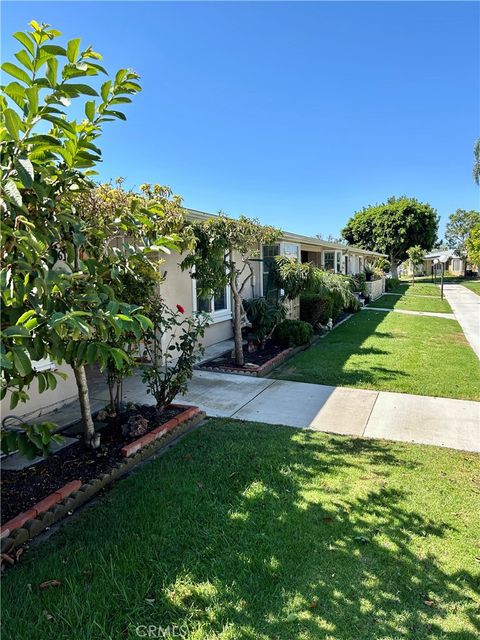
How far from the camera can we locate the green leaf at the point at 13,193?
5.92 ft

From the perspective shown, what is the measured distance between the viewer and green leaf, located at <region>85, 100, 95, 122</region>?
2320 mm

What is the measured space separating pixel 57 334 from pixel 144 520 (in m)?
1.92

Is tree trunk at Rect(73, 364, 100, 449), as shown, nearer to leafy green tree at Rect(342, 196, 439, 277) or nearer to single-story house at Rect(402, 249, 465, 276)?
leafy green tree at Rect(342, 196, 439, 277)

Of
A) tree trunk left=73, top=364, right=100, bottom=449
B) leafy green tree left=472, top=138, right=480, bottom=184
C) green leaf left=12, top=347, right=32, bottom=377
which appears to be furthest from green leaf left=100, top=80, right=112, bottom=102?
leafy green tree left=472, top=138, right=480, bottom=184

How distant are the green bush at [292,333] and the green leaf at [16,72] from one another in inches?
332

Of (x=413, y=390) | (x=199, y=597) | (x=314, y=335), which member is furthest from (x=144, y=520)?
(x=314, y=335)

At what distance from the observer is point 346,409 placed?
594cm

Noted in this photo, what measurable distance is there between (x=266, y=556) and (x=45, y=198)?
9.48ft

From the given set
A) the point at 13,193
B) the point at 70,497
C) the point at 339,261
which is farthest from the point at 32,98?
the point at 339,261

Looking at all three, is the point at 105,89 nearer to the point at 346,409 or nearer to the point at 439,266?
the point at 346,409

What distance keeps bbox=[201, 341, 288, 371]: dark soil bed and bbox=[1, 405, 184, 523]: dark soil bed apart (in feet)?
11.6

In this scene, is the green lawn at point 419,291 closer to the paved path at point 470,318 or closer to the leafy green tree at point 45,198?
the paved path at point 470,318

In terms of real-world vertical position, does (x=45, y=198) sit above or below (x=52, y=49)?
below

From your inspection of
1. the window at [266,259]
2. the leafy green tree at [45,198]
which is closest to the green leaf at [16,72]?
the leafy green tree at [45,198]
